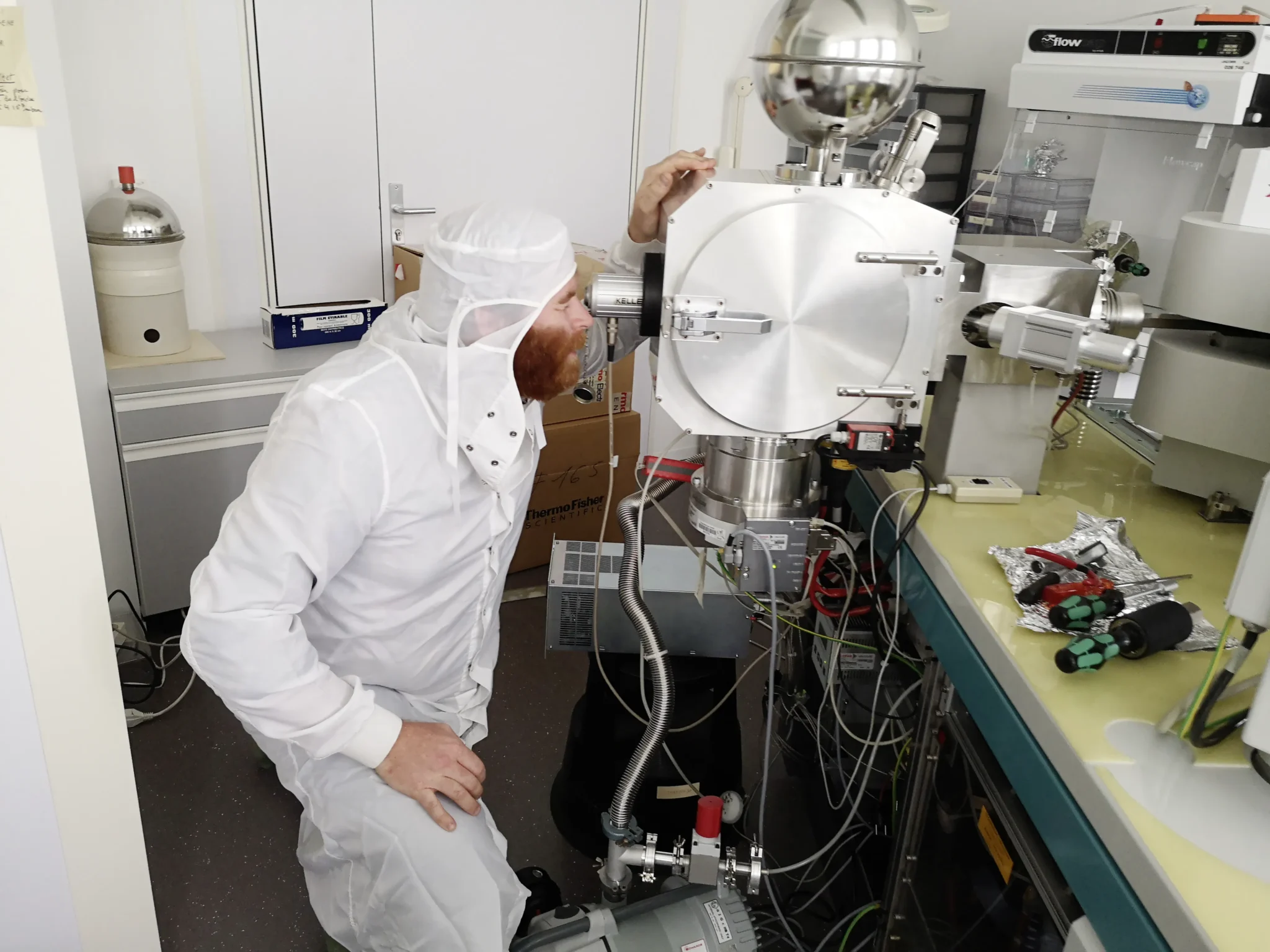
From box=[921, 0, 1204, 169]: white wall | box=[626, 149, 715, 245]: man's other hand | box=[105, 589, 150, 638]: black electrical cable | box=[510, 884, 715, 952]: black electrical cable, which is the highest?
box=[921, 0, 1204, 169]: white wall

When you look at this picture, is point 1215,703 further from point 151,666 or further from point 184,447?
point 151,666

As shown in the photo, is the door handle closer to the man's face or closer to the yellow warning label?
the man's face

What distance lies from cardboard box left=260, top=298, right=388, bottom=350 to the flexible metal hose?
1588 millimetres

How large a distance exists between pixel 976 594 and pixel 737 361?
41cm

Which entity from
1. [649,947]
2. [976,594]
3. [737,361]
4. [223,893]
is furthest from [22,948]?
[976,594]

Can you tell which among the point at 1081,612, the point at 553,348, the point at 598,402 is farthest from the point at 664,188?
the point at 598,402

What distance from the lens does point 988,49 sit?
340 cm

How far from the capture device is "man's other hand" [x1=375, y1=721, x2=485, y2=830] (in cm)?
128

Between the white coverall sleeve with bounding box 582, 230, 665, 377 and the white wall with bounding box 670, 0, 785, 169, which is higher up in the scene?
the white wall with bounding box 670, 0, 785, 169

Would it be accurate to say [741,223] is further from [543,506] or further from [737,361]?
[543,506]

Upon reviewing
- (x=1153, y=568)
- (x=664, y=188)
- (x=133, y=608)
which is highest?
(x=664, y=188)

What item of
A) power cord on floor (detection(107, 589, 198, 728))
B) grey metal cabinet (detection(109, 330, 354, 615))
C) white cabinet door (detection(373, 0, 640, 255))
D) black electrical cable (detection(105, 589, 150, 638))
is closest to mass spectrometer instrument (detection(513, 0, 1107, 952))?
grey metal cabinet (detection(109, 330, 354, 615))

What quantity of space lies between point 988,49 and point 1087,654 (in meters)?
3.15

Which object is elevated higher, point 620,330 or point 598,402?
point 620,330
